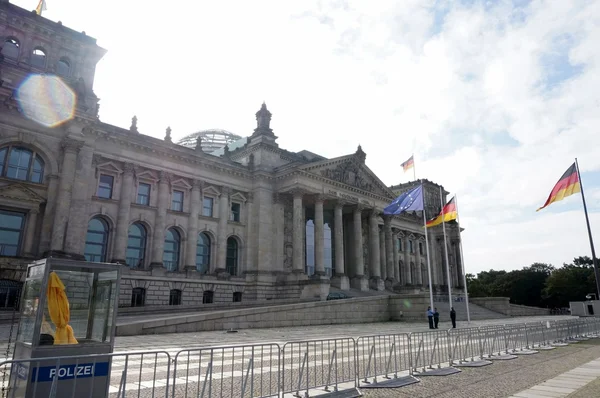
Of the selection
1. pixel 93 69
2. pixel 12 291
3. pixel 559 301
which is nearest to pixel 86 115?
pixel 93 69

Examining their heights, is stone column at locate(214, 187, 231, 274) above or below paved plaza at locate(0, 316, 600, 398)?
above

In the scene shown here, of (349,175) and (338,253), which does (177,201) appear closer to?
(338,253)

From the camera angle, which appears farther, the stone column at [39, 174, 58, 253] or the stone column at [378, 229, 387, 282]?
the stone column at [378, 229, 387, 282]

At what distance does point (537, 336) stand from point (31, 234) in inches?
1297

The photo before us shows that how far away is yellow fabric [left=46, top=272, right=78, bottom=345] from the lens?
762 cm

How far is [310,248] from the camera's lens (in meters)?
52.2

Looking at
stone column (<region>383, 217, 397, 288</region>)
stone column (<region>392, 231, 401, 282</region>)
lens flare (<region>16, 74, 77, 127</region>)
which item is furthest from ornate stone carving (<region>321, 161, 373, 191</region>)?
lens flare (<region>16, 74, 77, 127</region>)

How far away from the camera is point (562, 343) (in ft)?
Result: 70.4

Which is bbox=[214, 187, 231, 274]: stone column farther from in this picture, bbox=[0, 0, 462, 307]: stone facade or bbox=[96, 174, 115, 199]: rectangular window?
bbox=[96, 174, 115, 199]: rectangular window

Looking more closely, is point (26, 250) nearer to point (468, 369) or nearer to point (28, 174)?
point (28, 174)

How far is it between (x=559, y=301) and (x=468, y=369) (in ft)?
320

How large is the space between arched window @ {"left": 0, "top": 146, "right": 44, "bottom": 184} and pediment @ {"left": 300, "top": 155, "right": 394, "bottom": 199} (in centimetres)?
2483

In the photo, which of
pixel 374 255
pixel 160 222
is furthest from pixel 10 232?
pixel 374 255

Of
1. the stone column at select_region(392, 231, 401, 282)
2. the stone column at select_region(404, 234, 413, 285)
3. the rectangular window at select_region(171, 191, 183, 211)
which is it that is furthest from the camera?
the stone column at select_region(404, 234, 413, 285)
